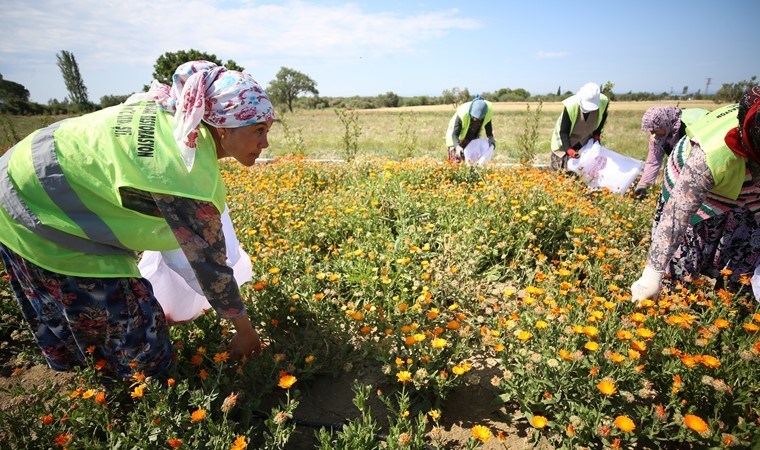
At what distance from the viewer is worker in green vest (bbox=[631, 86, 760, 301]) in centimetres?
174

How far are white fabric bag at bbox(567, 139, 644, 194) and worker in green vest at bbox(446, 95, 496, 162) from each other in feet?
4.52

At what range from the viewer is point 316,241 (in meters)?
3.24

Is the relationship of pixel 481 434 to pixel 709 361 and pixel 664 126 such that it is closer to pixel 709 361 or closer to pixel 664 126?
pixel 709 361

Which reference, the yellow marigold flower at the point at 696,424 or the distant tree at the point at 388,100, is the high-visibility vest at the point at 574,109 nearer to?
the yellow marigold flower at the point at 696,424

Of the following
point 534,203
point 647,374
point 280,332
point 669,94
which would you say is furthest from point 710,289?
point 669,94

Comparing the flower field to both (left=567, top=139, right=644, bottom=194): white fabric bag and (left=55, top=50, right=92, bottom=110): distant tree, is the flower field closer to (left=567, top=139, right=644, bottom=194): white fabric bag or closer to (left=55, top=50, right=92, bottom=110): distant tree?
(left=567, top=139, right=644, bottom=194): white fabric bag

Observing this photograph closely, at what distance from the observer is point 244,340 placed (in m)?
1.74

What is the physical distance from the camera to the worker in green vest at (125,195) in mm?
1359

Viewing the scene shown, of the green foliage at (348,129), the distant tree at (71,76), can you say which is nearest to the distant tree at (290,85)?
the distant tree at (71,76)

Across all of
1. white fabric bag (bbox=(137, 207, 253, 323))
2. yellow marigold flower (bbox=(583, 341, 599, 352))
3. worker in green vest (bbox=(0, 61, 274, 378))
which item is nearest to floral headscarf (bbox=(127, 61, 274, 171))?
worker in green vest (bbox=(0, 61, 274, 378))

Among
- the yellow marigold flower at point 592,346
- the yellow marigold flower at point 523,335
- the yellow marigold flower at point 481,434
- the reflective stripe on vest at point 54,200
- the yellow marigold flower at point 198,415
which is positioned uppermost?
the reflective stripe on vest at point 54,200

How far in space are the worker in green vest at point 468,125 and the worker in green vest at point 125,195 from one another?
445 cm

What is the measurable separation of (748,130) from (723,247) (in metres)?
0.92

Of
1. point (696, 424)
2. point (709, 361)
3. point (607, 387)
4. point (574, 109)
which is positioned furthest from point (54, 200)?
point (574, 109)
